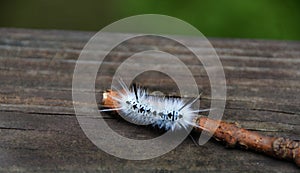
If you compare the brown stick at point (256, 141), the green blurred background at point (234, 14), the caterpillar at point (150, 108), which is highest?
the green blurred background at point (234, 14)

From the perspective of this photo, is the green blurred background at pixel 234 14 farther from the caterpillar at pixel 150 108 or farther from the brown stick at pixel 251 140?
the brown stick at pixel 251 140

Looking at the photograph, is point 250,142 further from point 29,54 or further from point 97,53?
point 29,54

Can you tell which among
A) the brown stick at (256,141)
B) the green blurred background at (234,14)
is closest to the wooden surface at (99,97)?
the brown stick at (256,141)

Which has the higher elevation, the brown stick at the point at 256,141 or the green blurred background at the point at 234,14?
the green blurred background at the point at 234,14

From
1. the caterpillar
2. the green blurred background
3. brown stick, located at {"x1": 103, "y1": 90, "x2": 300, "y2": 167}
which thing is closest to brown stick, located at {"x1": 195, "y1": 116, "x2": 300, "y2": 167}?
brown stick, located at {"x1": 103, "y1": 90, "x2": 300, "y2": 167}

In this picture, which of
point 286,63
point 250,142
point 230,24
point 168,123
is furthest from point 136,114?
point 230,24

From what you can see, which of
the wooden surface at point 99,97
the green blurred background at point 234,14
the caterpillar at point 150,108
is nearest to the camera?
the wooden surface at point 99,97
